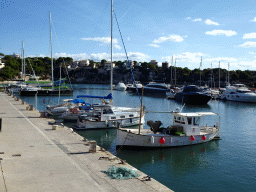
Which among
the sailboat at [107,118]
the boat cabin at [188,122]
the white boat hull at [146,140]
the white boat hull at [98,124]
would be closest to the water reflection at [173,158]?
the white boat hull at [146,140]

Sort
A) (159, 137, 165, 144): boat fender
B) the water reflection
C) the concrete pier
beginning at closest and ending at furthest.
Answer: the concrete pier < the water reflection < (159, 137, 165, 144): boat fender

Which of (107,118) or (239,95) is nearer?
(107,118)

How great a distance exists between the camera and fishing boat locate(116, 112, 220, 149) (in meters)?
19.8

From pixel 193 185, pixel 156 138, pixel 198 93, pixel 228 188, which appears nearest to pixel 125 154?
pixel 156 138

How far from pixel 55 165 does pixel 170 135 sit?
35.4ft

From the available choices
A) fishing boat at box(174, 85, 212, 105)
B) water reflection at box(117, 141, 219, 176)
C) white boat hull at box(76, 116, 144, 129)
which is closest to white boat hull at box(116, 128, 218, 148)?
water reflection at box(117, 141, 219, 176)

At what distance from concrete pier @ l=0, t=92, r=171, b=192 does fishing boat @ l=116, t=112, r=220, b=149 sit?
3587 mm

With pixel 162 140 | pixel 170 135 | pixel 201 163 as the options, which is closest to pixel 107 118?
pixel 170 135

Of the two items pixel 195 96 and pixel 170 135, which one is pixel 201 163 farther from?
pixel 195 96

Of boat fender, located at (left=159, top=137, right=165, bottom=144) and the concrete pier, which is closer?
the concrete pier

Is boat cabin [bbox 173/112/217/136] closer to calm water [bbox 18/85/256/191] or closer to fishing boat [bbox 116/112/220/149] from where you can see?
fishing boat [bbox 116/112/220/149]

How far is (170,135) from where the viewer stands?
2080cm

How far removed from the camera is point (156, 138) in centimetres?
2005

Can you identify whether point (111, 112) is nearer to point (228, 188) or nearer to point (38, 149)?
point (38, 149)
